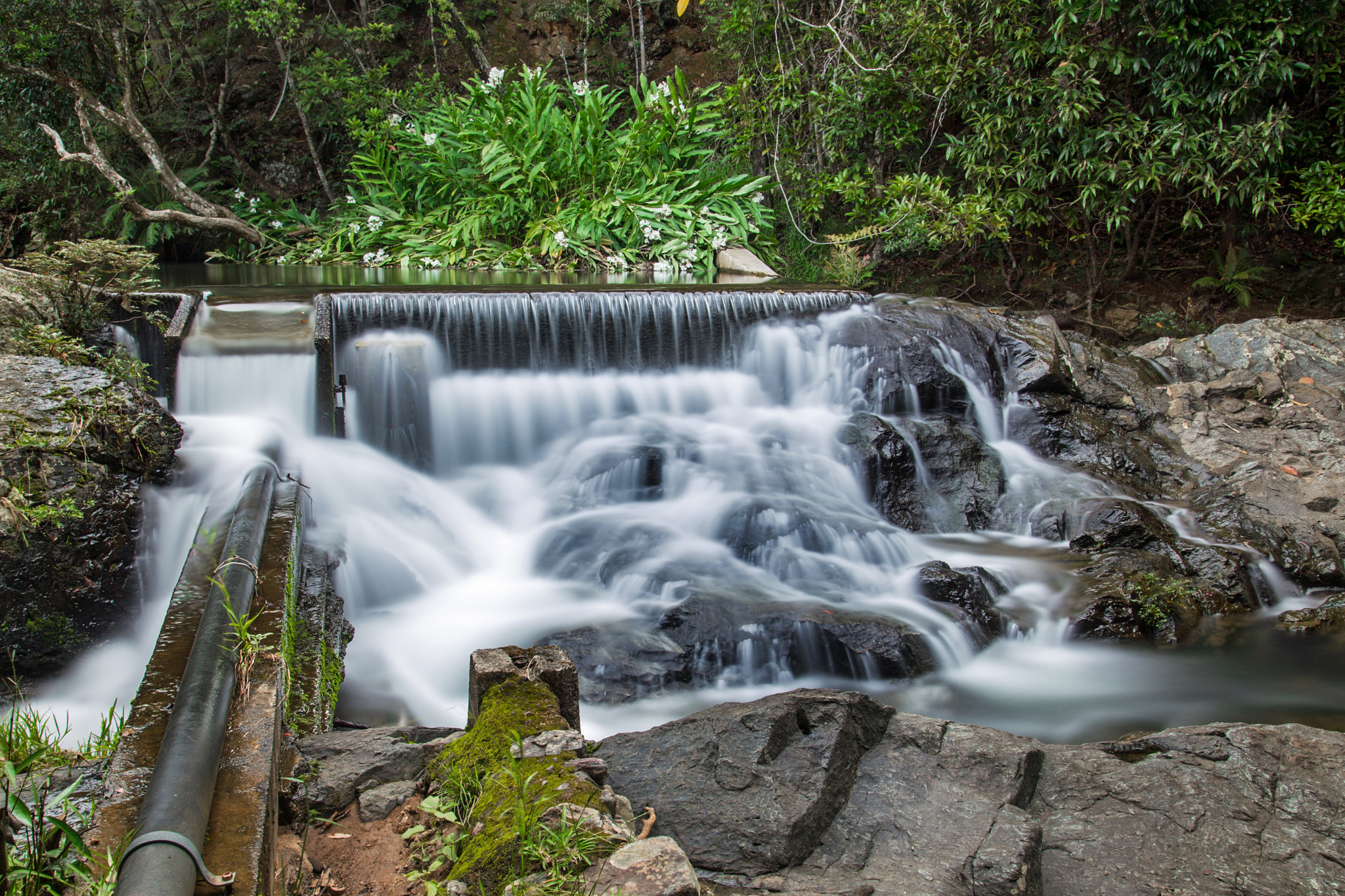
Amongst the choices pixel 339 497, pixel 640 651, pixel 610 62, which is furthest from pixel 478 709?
pixel 610 62

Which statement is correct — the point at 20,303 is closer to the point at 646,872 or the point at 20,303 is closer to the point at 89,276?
the point at 89,276

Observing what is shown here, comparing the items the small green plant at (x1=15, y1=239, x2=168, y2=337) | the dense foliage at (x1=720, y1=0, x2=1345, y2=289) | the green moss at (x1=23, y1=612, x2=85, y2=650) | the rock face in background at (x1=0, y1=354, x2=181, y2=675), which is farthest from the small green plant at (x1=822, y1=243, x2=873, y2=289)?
A: the green moss at (x1=23, y1=612, x2=85, y2=650)

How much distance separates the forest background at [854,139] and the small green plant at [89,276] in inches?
230

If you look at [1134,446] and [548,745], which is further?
[1134,446]

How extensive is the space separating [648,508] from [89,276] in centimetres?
385

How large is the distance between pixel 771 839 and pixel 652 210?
393 inches

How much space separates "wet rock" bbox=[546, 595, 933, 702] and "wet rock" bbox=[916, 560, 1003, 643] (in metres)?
0.50

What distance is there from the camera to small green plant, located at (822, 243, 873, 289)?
Result: 10.1 m

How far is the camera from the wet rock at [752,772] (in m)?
2.15

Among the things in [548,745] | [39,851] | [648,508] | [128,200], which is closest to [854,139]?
[648,508]

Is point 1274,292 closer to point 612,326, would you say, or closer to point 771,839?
point 612,326

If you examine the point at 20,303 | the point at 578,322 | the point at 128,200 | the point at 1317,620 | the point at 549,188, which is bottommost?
the point at 1317,620

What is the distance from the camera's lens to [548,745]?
Answer: 7.25ft

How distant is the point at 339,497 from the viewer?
5102 mm
